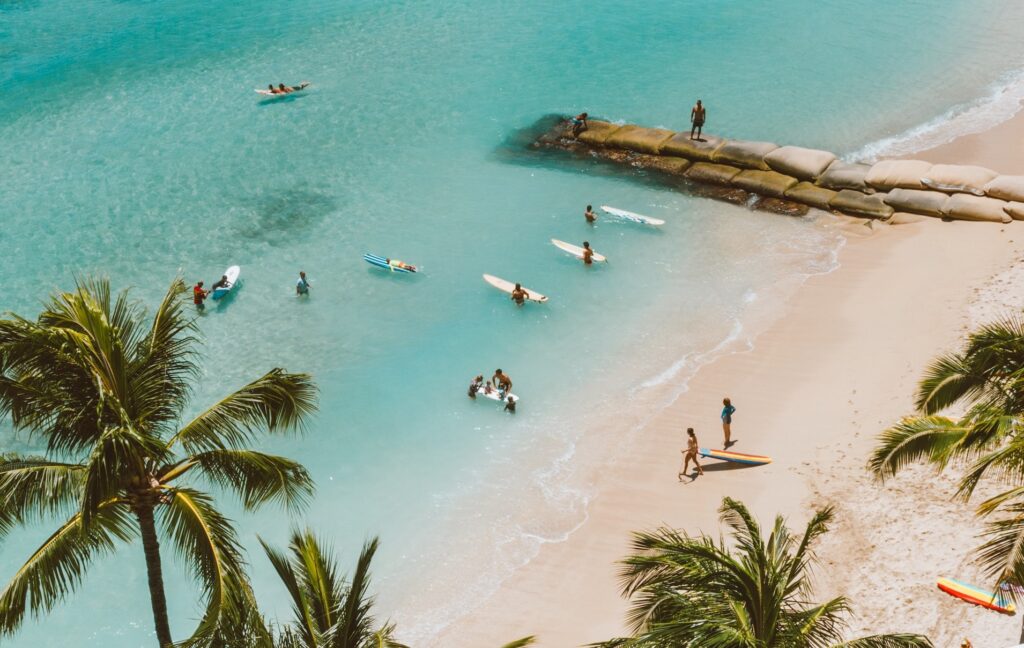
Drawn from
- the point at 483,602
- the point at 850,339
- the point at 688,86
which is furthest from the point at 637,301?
the point at 688,86

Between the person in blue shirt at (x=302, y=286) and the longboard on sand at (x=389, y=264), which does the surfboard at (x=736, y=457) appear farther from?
the person in blue shirt at (x=302, y=286)

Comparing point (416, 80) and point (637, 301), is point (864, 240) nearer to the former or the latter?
point (637, 301)

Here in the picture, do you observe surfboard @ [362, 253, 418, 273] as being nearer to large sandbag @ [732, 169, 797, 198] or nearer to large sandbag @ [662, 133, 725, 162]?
large sandbag @ [662, 133, 725, 162]

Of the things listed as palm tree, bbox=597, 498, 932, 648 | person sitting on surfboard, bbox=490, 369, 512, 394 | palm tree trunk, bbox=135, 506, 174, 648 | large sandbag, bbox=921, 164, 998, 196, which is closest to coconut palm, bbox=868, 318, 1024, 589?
palm tree, bbox=597, 498, 932, 648

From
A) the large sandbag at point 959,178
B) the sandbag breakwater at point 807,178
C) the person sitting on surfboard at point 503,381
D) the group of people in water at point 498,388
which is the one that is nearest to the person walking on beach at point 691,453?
the group of people in water at point 498,388

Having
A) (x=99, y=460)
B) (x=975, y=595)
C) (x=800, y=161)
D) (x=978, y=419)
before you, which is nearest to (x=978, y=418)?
(x=978, y=419)

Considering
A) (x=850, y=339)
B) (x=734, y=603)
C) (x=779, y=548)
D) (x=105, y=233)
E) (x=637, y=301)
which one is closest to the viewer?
(x=734, y=603)
